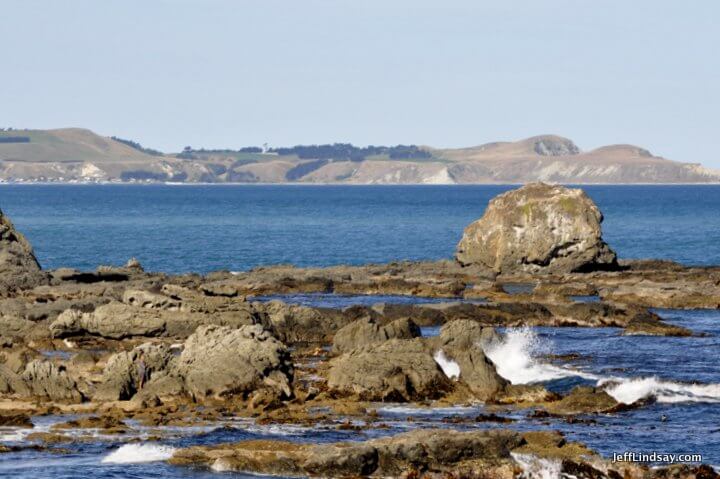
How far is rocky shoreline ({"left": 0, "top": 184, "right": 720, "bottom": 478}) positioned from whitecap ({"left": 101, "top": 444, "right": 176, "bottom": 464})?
496 millimetres

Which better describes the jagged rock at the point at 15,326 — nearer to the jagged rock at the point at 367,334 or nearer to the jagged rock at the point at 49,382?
the jagged rock at the point at 49,382

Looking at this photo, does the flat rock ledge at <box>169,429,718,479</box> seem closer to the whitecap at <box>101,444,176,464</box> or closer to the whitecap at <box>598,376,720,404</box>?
the whitecap at <box>101,444,176,464</box>

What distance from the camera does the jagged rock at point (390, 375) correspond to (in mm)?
38062

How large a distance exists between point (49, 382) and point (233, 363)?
508cm

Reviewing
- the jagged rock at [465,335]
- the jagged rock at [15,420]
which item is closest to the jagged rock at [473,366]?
the jagged rock at [465,335]

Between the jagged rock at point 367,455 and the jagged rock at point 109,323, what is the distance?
19.8 m

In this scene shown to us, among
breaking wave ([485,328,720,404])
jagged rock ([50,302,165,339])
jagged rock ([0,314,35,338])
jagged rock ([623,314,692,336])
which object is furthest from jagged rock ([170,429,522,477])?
jagged rock ([623,314,692,336])

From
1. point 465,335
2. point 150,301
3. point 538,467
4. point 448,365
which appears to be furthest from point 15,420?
point 150,301

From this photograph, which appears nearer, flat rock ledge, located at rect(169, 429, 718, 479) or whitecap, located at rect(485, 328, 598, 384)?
flat rock ledge, located at rect(169, 429, 718, 479)

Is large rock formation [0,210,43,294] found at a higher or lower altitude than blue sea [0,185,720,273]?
higher

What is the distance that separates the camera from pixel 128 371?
38.5 m

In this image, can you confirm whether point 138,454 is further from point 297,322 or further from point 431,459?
point 297,322

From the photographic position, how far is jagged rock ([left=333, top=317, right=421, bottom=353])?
46188 millimetres

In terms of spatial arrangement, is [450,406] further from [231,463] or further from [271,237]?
[271,237]
